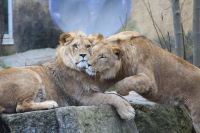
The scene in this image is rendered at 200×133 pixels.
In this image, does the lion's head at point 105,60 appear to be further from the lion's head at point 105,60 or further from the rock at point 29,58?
the rock at point 29,58

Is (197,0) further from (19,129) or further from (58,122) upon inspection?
(19,129)

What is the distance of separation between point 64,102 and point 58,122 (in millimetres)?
995

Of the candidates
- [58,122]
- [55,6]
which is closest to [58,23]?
[55,6]

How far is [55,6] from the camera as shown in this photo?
11.0 m

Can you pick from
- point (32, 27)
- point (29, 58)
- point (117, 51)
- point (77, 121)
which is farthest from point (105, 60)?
point (32, 27)

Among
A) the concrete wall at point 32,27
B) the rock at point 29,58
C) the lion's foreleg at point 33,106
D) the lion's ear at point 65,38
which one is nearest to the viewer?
the lion's foreleg at point 33,106

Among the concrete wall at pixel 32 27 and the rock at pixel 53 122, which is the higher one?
the concrete wall at pixel 32 27

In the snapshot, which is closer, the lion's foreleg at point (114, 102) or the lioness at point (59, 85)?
the lioness at point (59, 85)

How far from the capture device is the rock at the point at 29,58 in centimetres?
950

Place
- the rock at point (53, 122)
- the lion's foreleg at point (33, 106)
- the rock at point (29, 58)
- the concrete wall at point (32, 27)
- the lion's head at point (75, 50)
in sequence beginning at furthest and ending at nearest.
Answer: the concrete wall at point (32, 27)
the rock at point (29, 58)
the lion's head at point (75, 50)
the lion's foreleg at point (33, 106)
the rock at point (53, 122)

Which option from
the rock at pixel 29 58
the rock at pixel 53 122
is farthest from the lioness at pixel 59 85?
the rock at pixel 29 58

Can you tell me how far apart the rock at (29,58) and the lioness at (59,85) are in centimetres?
563

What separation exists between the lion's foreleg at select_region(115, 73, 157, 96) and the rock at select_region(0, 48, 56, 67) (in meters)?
6.33

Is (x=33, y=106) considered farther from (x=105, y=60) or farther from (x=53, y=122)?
(x=105, y=60)
